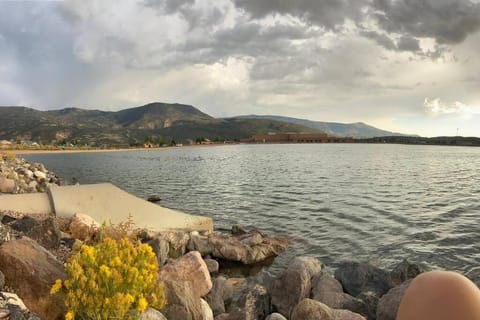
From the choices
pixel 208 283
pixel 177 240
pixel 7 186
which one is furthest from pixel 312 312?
pixel 7 186

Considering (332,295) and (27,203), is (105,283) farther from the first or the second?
(27,203)

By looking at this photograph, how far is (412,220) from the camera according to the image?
80.6ft

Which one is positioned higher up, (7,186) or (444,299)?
(444,299)

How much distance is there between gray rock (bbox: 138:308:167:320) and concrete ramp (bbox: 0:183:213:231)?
39.2ft

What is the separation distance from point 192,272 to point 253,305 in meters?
1.78

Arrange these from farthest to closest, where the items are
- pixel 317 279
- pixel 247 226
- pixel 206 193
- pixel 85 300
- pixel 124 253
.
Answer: pixel 206 193, pixel 247 226, pixel 317 279, pixel 124 253, pixel 85 300

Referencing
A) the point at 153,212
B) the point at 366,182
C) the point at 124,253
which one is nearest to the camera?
the point at 124,253

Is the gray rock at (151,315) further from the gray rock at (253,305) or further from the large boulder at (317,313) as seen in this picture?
the large boulder at (317,313)

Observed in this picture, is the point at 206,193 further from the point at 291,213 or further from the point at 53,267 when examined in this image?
the point at 53,267

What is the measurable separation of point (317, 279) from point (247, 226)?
1161 cm

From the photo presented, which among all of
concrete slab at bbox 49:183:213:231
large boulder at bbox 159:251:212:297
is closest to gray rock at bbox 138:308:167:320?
large boulder at bbox 159:251:212:297

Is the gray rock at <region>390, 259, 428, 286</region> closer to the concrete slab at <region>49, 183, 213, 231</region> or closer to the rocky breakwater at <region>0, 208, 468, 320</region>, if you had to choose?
the rocky breakwater at <region>0, 208, 468, 320</region>

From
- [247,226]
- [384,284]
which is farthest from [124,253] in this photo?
[247,226]

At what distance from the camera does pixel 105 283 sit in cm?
584
